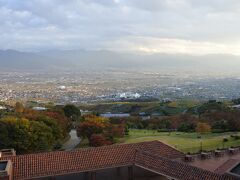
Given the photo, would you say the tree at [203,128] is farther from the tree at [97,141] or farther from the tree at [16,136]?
the tree at [16,136]

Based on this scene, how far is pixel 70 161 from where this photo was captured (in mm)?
21172

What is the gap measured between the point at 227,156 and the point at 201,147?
27.8 feet

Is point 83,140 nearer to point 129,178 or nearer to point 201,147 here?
point 201,147

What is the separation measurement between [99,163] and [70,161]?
4.76 ft

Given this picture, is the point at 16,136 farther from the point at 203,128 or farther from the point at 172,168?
the point at 203,128

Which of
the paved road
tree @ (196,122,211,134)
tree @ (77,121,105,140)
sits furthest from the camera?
tree @ (196,122,211,134)

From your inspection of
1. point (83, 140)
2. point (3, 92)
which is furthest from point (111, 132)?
point (3, 92)

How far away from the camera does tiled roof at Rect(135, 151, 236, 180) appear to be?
19.2 meters

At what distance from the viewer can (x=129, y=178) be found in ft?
70.9

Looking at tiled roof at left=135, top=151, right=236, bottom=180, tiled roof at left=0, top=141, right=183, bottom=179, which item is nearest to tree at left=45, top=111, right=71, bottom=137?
tiled roof at left=0, top=141, right=183, bottom=179

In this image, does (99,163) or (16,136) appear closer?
(99,163)

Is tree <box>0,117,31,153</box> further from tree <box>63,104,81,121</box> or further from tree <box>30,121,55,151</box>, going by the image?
tree <box>63,104,81,121</box>

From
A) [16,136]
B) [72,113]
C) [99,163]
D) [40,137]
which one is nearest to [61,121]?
[40,137]

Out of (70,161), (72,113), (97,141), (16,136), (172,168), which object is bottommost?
(97,141)
